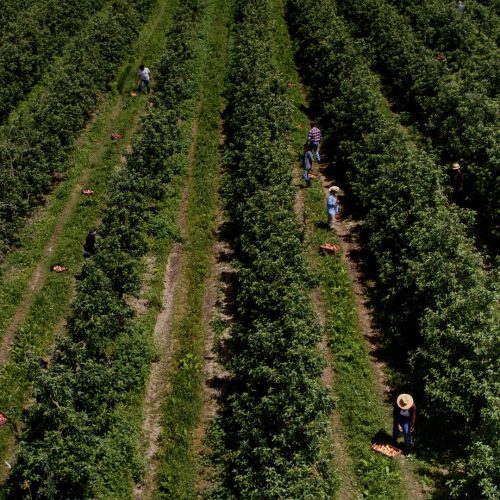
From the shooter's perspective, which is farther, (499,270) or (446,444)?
(499,270)

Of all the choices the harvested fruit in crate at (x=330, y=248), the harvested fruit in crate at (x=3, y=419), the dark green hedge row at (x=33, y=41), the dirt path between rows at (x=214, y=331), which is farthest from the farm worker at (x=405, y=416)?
the dark green hedge row at (x=33, y=41)

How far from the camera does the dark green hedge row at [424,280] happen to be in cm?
1916

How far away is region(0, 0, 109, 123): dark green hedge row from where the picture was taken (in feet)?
135

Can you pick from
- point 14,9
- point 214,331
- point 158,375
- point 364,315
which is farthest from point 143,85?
point 158,375

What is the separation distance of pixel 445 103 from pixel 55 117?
70.7 ft

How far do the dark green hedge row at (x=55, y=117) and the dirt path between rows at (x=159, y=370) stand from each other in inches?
294

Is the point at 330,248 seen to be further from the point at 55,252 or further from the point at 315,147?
the point at 55,252

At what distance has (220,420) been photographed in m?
20.6

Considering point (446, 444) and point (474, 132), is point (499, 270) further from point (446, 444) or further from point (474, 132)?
point (474, 132)

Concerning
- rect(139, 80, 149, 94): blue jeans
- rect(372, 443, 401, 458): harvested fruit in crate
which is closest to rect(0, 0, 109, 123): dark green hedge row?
rect(139, 80, 149, 94): blue jeans

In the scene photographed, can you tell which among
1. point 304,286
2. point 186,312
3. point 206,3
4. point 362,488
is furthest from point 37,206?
point 206,3

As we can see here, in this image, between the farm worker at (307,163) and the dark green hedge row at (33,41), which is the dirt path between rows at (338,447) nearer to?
the farm worker at (307,163)

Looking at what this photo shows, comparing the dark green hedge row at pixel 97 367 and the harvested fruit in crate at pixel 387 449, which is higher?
the harvested fruit in crate at pixel 387 449

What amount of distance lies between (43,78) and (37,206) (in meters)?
15.9
